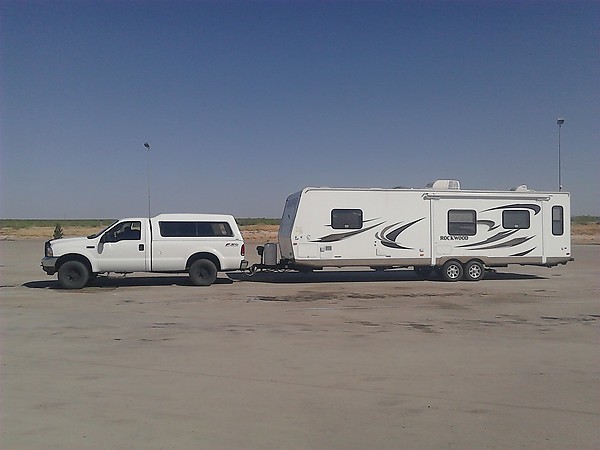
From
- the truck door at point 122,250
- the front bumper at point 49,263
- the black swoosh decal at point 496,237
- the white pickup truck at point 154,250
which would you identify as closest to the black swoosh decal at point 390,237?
the black swoosh decal at point 496,237

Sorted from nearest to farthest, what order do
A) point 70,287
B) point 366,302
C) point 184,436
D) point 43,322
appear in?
point 184,436, point 43,322, point 366,302, point 70,287

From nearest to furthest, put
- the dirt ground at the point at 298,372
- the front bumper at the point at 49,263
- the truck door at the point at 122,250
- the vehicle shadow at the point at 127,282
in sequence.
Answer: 1. the dirt ground at the point at 298,372
2. the front bumper at the point at 49,263
3. the truck door at the point at 122,250
4. the vehicle shadow at the point at 127,282

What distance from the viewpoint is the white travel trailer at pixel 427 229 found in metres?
17.4

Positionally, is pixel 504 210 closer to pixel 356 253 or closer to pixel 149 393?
pixel 356 253

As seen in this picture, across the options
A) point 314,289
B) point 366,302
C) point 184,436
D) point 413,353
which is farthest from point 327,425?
point 314,289

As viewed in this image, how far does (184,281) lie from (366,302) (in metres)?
6.57

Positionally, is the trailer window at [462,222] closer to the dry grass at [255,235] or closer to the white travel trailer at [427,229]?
the white travel trailer at [427,229]

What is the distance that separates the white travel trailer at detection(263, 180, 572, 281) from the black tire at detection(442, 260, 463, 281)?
0.10 ft

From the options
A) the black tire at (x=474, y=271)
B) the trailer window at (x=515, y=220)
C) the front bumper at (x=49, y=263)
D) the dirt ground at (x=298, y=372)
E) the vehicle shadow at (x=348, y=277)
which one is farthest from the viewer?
the vehicle shadow at (x=348, y=277)

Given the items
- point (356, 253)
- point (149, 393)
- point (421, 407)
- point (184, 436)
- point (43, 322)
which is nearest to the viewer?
Result: point (184, 436)

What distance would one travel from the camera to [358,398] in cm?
629

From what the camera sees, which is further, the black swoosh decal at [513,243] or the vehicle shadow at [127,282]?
the black swoosh decal at [513,243]

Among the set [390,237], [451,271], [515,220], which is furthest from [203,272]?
[515,220]

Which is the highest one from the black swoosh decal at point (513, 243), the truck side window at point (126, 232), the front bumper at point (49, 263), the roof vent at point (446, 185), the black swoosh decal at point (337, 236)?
the roof vent at point (446, 185)
